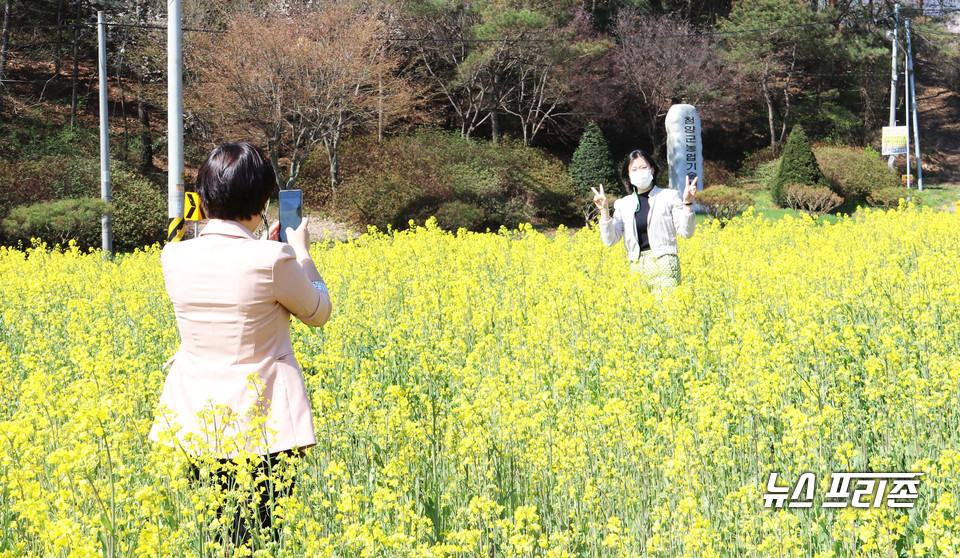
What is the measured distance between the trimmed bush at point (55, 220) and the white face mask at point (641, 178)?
13.9m

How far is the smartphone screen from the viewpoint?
8.89 ft

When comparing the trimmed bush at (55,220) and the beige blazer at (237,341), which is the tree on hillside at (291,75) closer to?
the trimmed bush at (55,220)

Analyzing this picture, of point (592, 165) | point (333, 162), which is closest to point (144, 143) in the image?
point (333, 162)

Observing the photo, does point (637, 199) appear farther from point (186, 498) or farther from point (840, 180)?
point (840, 180)

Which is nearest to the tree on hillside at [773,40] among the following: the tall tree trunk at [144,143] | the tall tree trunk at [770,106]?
the tall tree trunk at [770,106]

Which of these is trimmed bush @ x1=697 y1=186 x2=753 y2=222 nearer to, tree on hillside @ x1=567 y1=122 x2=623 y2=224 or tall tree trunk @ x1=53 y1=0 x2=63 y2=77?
tree on hillside @ x1=567 y1=122 x2=623 y2=224

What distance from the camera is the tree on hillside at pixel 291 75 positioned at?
67.2ft

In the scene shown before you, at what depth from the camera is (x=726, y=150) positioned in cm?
3591

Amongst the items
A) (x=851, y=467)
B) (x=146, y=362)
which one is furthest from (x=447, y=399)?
(x=146, y=362)

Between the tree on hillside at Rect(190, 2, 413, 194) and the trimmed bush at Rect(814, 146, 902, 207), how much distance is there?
593 inches

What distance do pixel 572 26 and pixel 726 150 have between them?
11330mm

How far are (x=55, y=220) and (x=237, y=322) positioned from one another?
666 inches

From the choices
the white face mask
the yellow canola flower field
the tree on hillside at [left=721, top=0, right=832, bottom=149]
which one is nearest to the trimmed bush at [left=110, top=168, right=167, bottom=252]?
the yellow canola flower field

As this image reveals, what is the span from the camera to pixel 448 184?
76.6 ft
